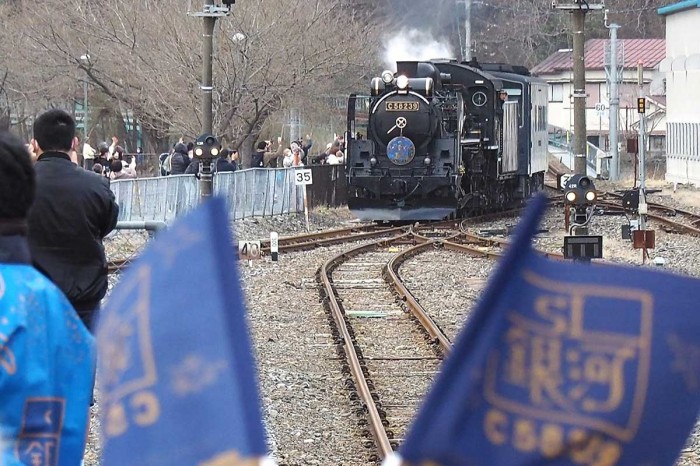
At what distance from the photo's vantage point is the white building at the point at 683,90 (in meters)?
45.5

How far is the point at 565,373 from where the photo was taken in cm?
182

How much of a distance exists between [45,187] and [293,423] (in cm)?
363

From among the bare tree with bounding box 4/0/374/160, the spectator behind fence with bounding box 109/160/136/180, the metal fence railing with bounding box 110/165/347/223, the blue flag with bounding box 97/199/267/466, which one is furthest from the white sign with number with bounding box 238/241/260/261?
the blue flag with bounding box 97/199/267/466

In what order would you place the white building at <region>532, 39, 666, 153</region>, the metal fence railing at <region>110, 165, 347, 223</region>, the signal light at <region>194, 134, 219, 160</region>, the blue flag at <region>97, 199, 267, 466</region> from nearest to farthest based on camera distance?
the blue flag at <region>97, 199, 267, 466</region> → the signal light at <region>194, 134, 219, 160</region> → the metal fence railing at <region>110, 165, 347, 223</region> → the white building at <region>532, 39, 666, 153</region>

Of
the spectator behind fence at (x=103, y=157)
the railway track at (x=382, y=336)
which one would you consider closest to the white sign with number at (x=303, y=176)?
the spectator behind fence at (x=103, y=157)

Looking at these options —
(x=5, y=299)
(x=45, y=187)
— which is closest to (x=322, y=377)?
(x=45, y=187)

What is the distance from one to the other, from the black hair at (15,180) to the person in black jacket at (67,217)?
2.45 metres

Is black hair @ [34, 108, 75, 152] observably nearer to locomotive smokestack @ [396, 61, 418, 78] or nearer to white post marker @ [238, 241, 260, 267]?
white post marker @ [238, 241, 260, 267]

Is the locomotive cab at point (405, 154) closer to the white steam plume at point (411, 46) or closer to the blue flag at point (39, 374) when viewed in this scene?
the white steam plume at point (411, 46)

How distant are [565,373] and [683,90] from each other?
1891 inches

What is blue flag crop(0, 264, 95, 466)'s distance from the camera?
2520 mm

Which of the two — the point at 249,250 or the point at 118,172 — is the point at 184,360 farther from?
the point at 118,172

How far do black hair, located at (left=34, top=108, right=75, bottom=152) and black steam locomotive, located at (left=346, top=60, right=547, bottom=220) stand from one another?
813 inches

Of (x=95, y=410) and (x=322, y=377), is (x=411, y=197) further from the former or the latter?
(x=95, y=410)
